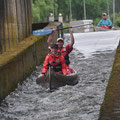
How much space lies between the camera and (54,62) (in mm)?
12359

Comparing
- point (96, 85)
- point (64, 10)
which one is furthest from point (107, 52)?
point (64, 10)

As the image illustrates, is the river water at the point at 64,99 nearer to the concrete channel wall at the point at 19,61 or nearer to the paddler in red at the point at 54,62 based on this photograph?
the concrete channel wall at the point at 19,61

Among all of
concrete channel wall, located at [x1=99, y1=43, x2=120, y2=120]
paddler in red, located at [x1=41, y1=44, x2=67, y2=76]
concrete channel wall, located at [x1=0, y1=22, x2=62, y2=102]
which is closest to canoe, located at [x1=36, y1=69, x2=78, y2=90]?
paddler in red, located at [x1=41, y1=44, x2=67, y2=76]

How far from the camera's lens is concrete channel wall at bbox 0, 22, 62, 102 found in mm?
11461

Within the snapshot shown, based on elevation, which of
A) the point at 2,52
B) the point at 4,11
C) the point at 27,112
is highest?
the point at 4,11

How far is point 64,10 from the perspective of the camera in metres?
96.0

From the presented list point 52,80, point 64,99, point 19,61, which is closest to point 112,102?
point 64,99

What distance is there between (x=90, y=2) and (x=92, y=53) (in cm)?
7607

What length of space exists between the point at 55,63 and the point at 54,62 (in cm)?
9

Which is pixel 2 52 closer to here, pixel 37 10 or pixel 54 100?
pixel 54 100

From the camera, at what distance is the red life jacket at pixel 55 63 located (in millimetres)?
12259

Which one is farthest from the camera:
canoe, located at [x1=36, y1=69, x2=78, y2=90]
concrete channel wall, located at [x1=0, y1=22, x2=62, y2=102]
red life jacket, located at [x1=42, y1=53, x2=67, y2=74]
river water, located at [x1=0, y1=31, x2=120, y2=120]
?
red life jacket, located at [x1=42, y1=53, x2=67, y2=74]

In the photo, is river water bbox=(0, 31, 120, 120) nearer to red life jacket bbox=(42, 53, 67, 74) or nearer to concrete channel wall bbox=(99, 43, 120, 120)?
red life jacket bbox=(42, 53, 67, 74)

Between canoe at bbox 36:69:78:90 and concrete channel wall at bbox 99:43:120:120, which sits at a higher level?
concrete channel wall at bbox 99:43:120:120
